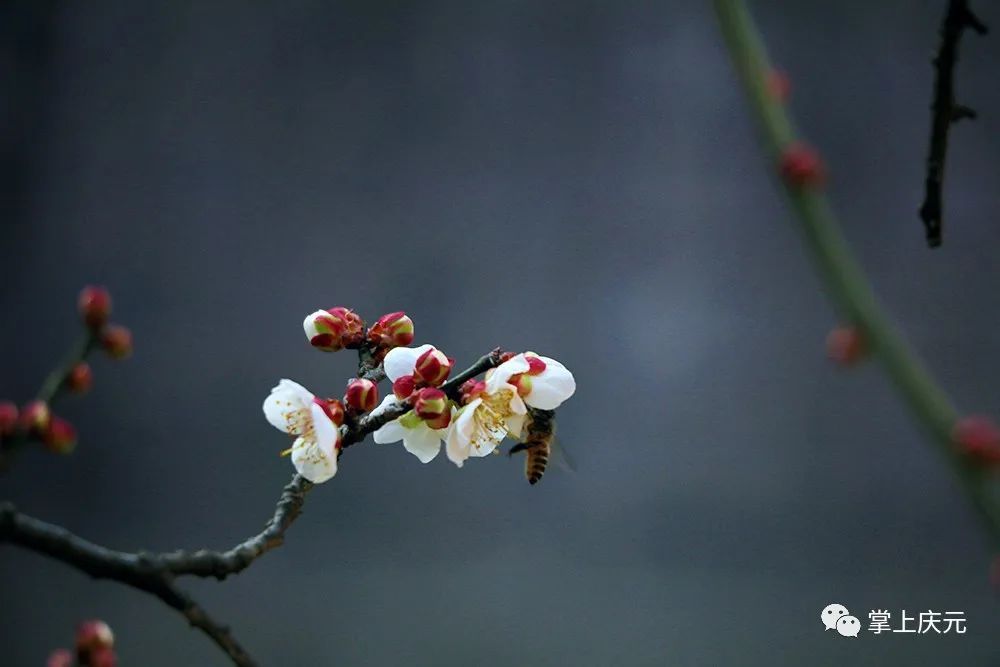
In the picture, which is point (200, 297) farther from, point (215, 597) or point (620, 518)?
point (620, 518)

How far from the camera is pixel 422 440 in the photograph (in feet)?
1.90

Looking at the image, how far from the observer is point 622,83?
367 cm

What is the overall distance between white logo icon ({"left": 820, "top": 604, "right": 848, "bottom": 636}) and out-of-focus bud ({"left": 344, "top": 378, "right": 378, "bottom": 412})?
2614mm

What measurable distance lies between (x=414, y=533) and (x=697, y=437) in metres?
1.09

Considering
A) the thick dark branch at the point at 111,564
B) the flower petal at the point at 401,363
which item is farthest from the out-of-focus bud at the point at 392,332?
the thick dark branch at the point at 111,564

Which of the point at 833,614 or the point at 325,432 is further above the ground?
the point at 833,614

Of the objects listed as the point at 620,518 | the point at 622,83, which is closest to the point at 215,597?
the point at 620,518

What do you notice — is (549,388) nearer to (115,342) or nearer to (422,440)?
(422,440)

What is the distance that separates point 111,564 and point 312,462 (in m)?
0.20

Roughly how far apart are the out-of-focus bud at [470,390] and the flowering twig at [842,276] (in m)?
0.37

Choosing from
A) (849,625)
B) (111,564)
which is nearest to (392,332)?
(111,564)

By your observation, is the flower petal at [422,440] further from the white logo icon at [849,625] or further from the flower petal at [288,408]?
the white logo icon at [849,625]

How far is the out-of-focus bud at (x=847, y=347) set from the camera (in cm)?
18

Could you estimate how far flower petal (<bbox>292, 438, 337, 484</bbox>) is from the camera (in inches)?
19.0
